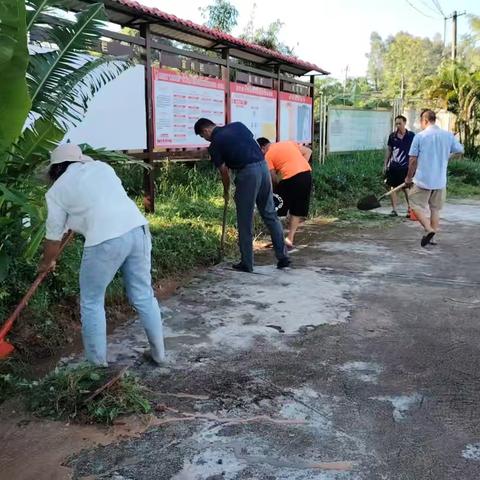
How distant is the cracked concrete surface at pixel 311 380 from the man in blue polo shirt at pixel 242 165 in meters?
0.46

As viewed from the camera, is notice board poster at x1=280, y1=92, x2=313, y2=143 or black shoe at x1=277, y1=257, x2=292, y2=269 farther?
notice board poster at x1=280, y1=92, x2=313, y2=143

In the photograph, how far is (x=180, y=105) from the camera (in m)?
7.94

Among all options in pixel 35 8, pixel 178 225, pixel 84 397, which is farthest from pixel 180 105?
pixel 84 397

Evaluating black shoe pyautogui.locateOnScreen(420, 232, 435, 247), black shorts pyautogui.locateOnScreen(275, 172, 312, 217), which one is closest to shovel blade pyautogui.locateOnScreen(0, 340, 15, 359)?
black shorts pyautogui.locateOnScreen(275, 172, 312, 217)

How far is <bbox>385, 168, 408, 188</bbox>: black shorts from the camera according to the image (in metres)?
9.57

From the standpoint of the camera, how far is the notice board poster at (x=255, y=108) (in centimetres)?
951

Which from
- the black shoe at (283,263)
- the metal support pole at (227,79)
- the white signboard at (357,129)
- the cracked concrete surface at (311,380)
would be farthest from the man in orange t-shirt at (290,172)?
the white signboard at (357,129)

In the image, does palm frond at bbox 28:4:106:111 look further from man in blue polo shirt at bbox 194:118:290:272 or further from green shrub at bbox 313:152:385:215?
green shrub at bbox 313:152:385:215

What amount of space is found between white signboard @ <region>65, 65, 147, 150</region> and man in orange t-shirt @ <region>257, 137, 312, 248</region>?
61.5 inches

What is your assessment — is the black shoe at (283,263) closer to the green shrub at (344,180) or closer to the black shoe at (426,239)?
the black shoe at (426,239)

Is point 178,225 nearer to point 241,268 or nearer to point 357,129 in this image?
point 241,268

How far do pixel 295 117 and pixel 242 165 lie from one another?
617 cm

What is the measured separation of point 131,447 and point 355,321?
2.37 meters

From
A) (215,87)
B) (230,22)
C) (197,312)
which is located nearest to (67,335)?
(197,312)
